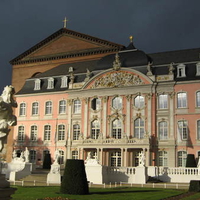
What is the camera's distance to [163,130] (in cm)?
3769

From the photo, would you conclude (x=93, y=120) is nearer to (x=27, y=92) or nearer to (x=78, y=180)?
(x=27, y=92)

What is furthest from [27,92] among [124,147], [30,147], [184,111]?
[184,111]

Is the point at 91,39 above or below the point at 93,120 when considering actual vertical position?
above

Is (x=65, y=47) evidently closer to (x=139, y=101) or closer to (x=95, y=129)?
(x=95, y=129)

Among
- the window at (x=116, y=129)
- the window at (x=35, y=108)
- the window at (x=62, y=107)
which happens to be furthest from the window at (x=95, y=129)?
the window at (x=35, y=108)

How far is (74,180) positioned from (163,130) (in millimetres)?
21566

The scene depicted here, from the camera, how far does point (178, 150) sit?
36.4 meters

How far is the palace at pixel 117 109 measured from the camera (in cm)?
3703

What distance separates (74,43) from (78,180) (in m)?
36.0

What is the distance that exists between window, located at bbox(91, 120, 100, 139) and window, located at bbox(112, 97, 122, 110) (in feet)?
9.39

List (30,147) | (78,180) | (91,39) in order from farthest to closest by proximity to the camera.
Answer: (91,39) → (30,147) → (78,180)

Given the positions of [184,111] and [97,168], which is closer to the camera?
[97,168]

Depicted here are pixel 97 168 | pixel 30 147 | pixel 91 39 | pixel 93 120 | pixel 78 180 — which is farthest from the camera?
pixel 91 39

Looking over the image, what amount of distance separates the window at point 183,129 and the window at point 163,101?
8.25ft
